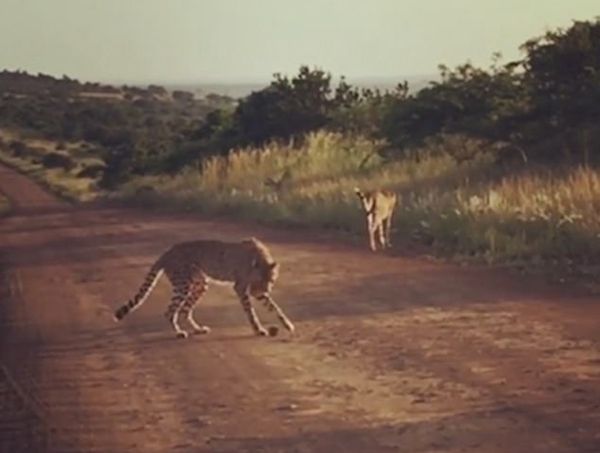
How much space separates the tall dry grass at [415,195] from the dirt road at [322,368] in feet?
4.27

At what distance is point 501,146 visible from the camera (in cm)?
2653

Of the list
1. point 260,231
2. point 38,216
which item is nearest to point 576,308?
point 260,231

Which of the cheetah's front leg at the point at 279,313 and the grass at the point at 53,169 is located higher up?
the cheetah's front leg at the point at 279,313

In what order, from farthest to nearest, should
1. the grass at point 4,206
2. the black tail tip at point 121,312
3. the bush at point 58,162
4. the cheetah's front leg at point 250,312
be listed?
the bush at point 58,162 < the grass at point 4,206 < the black tail tip at point 121,312 < the cheetah's front leg at point 250,312

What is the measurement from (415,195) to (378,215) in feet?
12.2

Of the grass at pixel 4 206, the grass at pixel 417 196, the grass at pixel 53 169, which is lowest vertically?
the grass at pixel 53 169

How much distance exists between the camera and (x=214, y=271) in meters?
13.0

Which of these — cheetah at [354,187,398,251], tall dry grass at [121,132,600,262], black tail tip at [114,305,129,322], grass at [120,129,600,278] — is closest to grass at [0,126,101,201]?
tall dry grass at [121,132,600,262]

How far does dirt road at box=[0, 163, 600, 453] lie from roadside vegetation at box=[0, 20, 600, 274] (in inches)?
68.9

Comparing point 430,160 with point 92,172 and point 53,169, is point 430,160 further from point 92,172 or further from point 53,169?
point 53,169

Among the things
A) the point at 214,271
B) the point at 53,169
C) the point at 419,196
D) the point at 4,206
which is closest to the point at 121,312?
the point at 214,271

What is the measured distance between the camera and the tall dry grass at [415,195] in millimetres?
17344

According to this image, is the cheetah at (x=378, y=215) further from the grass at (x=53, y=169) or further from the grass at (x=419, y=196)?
the grass at (x=53, y=169)

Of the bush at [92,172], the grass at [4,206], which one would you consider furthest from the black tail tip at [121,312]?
the bush at [92,172]
